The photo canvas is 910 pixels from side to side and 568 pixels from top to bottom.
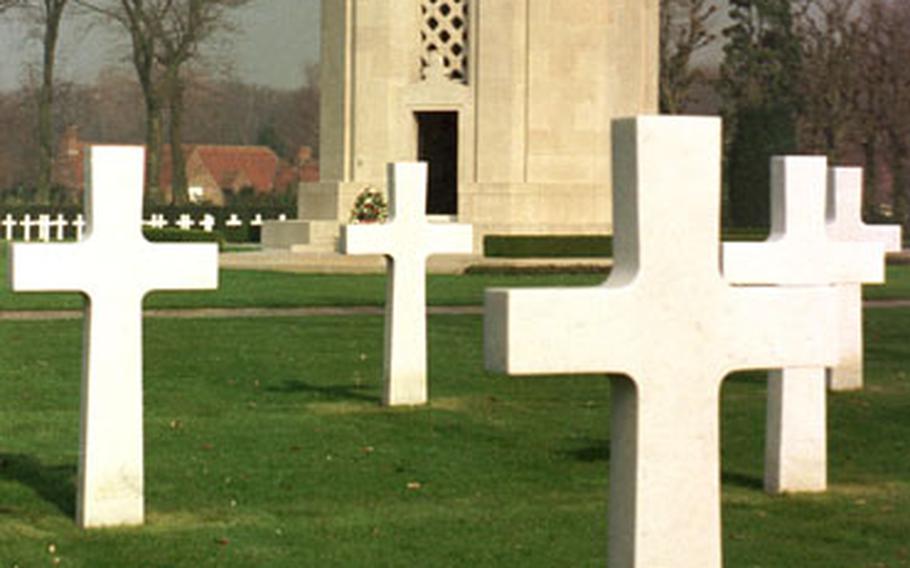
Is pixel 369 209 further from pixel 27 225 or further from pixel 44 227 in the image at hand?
pixel 27 225

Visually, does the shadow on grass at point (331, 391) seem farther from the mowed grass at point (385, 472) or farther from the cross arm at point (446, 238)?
the cross arm at point (446, 238)

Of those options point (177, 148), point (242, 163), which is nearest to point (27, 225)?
point (177, 148)

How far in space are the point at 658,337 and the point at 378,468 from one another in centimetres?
575

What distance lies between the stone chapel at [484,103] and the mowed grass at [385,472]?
20.4 m

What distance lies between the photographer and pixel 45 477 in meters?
9.86

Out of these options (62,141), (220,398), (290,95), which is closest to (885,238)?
(220,398)

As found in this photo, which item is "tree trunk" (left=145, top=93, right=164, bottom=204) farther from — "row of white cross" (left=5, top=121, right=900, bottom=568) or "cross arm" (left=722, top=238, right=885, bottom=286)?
"row of white cross" (left=5, top=121, right=900, bottom=568)

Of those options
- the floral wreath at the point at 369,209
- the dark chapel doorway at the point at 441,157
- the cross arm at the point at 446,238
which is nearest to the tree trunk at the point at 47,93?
the dark chapel doorway at the point at 441,157

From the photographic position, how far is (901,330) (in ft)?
68.3

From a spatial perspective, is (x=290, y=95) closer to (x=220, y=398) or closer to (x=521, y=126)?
(x=521, y=126)

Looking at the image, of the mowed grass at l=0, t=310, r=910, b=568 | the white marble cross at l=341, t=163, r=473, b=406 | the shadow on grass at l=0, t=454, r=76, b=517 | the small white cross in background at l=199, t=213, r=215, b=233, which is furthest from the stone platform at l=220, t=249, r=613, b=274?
the shadow on grass at l=0, t=454, r=76, b=517

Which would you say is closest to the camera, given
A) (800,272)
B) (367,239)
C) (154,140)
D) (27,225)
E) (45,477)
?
(800,272)

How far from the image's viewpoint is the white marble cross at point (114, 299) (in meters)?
8.20

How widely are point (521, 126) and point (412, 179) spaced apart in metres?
24.5
